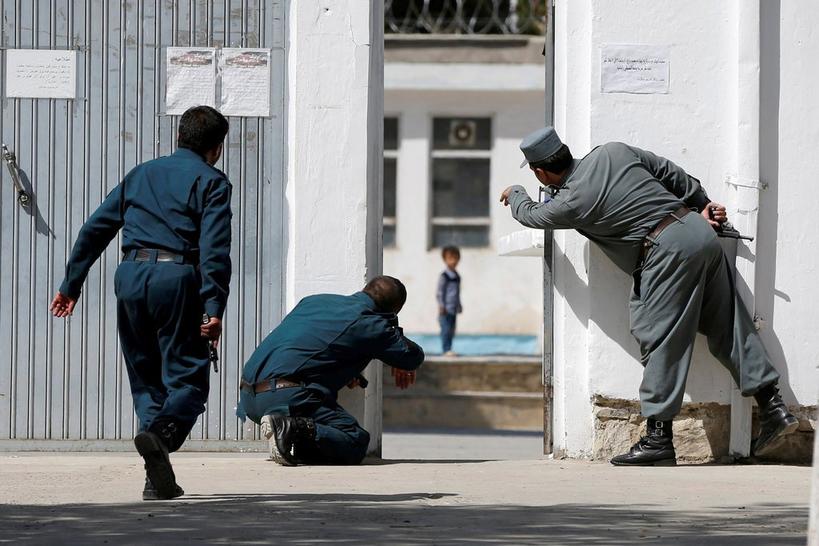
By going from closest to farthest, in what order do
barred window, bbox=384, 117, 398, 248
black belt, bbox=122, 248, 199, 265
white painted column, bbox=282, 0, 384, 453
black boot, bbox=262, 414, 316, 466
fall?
1. black belt, bbox=122, 248, 199, 265
2. black boot, bbox=262, 414, 316, 466
3. white painted column, bbox=282, 0, 384, 453
4. barred window, bbox=384, 117, 398, 248

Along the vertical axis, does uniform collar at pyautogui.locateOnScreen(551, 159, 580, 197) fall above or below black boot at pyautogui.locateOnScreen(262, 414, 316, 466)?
above

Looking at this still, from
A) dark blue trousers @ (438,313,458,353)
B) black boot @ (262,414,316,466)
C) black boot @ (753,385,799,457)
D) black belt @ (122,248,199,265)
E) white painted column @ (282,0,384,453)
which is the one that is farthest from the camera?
dark blue trousers @ (438,313,458,353)

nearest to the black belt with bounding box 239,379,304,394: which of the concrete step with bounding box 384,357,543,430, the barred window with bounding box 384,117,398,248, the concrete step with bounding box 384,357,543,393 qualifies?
the concrete step with bounding box 384,357,543,430

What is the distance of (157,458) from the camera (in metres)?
6.31

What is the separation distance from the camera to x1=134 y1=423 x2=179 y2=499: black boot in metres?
6.30

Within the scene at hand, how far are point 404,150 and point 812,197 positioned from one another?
15606mm

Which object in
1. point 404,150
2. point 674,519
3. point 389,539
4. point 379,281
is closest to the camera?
point 389,539

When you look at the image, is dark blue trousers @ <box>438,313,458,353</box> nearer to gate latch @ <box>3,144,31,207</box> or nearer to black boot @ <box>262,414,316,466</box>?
gate latch @ <box>3,144,31,207</box>

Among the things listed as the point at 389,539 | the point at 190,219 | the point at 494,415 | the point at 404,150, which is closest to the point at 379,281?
the point at 190,219

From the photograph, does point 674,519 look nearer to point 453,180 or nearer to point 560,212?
point 560,212

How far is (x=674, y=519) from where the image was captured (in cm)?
588

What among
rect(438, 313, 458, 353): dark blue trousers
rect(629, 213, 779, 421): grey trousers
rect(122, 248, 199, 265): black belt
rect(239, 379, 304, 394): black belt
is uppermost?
rect(122, 248, 199, 265): black belt

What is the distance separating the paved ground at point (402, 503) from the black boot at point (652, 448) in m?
0.12

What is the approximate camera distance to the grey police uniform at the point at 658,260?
25.9 feet
